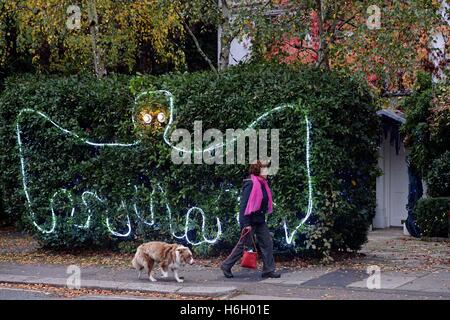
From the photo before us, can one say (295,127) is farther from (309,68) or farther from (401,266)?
(401,266)

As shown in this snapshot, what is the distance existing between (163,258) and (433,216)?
916 centimetres

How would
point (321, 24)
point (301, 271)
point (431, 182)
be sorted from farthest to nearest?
point (431, 182)
point (321, 24)
point (301, 271)

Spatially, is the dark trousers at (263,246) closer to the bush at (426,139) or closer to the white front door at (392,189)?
the bush at (426,139)

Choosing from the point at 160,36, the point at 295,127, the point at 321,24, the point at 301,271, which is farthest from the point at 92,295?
the point at 160,36

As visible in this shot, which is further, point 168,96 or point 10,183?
point 10,183

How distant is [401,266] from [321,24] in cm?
494

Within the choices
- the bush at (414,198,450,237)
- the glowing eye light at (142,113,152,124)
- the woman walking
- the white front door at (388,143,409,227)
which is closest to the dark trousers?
the woman walking

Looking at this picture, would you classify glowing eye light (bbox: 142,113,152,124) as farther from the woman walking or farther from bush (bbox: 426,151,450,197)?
bush (bbox: 426,151,450,197)

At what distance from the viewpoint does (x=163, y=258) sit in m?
12.4

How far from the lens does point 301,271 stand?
43.3 feet

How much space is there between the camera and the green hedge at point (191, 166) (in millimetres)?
13586

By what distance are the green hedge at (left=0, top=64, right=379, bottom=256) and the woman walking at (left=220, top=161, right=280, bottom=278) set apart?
1.16 meters

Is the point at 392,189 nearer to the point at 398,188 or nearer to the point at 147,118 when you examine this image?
the point at 398,188

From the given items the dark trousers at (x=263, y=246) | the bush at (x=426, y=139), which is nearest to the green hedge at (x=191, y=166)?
the dark trousers at (x=263, y=246)
